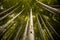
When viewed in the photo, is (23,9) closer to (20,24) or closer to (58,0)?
(20,24)

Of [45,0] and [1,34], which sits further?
[45,0]

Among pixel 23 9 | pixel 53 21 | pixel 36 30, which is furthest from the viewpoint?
pixel 23 9

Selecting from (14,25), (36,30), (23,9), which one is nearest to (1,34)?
(14,25)

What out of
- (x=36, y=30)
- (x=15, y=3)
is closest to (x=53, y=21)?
(x=36, y=30)

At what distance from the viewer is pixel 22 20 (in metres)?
2.04

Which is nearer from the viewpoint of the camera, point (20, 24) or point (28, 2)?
point (20, 24)

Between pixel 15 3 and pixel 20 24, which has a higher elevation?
pixel 15 3

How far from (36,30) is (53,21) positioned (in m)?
0.35

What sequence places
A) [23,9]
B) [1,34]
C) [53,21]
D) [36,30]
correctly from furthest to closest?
[23,9], [53,21], [36,30], [1,34]

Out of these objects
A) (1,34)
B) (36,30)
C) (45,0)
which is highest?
(45,0)

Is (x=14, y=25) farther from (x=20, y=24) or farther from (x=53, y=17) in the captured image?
(x=53, y=17)

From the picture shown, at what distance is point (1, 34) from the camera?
4.87 ft

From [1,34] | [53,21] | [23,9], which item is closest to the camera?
[1,34]

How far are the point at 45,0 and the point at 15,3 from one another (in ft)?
1.95
